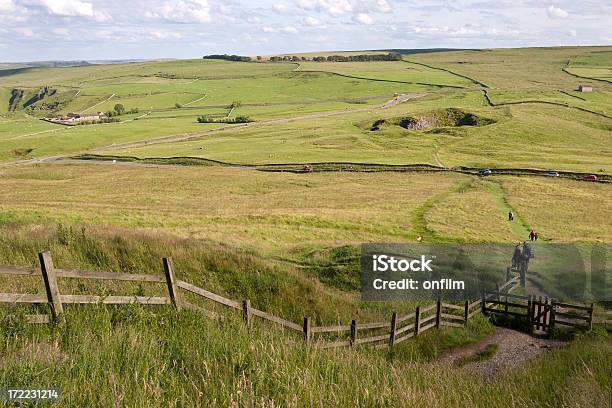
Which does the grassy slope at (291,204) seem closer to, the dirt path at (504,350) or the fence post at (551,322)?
the dirt path at (504,350)

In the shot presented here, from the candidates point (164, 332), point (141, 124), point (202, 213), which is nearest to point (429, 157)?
point (202, 213)

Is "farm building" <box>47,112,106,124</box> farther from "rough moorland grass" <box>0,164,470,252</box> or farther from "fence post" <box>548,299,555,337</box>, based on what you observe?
"fence post" <box>548,299,555,337</box>

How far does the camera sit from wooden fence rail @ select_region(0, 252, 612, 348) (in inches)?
318

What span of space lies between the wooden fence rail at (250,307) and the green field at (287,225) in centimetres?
32

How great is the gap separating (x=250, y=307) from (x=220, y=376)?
550cm

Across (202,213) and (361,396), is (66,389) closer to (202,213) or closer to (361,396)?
(361,396)

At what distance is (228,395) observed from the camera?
16.7ft

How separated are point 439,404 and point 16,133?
180 metres

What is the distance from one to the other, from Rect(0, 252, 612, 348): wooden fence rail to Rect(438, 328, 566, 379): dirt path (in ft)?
3.77

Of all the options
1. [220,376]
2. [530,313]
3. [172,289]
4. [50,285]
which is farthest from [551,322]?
[50,285]

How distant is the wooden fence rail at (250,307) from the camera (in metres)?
8.07

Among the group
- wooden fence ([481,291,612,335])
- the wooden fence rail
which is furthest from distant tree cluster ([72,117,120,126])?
wooden fence ([481,291,612,335])

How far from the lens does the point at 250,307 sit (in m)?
11.2

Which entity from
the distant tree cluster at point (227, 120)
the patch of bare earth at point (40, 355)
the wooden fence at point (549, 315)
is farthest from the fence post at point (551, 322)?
the distant tree cluster at point (227, 120)
